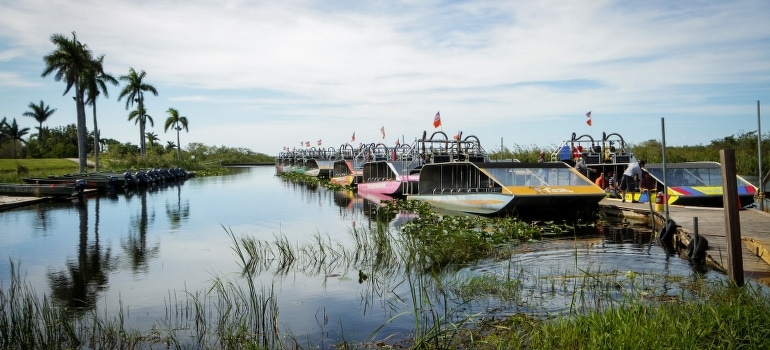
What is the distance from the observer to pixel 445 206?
24734 mm

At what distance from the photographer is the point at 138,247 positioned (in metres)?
17.7

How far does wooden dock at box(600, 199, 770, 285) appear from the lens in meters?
11.1

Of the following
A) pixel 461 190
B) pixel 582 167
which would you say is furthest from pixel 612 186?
pixel 461 190

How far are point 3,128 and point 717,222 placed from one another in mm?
103816

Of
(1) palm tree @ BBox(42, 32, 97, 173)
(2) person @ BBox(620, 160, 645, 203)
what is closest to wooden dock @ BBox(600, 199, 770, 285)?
(2) person @ BBox(620, 160, 645, 203)

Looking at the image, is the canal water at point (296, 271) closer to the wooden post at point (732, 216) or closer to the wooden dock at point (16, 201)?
the wooden post at point (732, 216)

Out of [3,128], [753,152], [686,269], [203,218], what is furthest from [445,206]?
[3,128]

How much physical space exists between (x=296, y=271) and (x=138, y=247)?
21.7 feet

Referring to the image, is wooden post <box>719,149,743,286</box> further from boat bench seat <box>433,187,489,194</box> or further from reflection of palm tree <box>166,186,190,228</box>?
reflection of palm tree <box>166,186,190,228</box>

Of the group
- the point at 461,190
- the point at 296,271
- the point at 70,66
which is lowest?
the point at 296,271

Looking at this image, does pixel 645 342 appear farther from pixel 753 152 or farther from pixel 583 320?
pixel 753 152

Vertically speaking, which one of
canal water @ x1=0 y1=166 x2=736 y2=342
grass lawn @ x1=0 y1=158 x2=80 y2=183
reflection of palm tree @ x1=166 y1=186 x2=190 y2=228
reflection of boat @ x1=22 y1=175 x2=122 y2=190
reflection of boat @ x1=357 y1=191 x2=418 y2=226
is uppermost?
grass lawn @ x1=0 y1=158 x2=80 y2=183

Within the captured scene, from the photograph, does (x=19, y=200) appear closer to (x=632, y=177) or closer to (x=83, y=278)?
(x=83, y=278)

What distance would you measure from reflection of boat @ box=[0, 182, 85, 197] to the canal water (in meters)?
9.76
